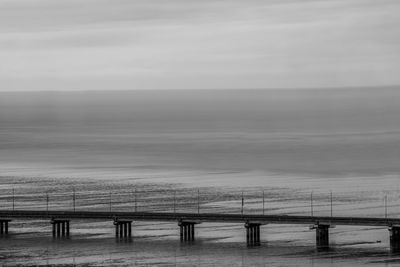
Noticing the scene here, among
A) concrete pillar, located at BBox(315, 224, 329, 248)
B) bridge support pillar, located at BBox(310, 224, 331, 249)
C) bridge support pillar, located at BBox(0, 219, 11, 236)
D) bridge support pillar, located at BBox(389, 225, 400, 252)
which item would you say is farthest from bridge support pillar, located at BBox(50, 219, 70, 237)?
bridge support pillar, located at BBox(389, 225, 400, 252)

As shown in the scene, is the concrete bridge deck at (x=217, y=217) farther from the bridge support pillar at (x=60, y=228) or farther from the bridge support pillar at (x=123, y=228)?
the bridge support pillar at (x=60, y=228)

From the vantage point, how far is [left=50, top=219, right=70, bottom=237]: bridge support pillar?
4680 inches

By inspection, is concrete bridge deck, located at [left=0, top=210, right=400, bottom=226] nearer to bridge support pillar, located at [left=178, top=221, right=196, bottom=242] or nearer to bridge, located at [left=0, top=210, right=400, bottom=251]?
bridge, located at [left=0, top=210, right=400, bottom=251]

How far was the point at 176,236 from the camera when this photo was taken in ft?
388

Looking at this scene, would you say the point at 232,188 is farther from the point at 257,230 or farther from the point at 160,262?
the point at 160,262

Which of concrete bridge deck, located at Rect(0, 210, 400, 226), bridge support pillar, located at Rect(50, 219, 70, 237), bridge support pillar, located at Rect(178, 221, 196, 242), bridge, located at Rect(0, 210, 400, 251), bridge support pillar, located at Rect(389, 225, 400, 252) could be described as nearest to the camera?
bridge support pillar, located at Rect(389, 225, 400, 252)

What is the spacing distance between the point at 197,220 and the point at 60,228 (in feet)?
45.3

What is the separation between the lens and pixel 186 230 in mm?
116812

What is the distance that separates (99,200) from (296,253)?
157ft

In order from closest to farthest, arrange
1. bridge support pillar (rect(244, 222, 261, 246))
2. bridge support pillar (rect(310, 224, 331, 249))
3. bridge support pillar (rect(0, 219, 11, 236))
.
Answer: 1. bridge support pillar (rect(310, 224, 331, 249))
2. bridge support pillar (rect(244, 222, 261, 246))
3. bridge support pillar (rect(0, 219, 11, 236))

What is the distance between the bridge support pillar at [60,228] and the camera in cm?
11888

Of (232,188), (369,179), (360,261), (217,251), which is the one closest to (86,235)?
(217,251)

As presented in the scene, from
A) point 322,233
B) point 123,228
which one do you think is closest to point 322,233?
point 322,233

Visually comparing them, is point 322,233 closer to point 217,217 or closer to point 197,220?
point 217,217
